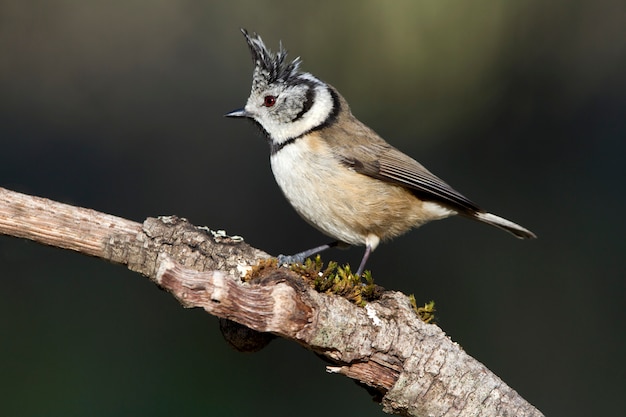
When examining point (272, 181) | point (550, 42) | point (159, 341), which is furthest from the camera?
point (550, 42)

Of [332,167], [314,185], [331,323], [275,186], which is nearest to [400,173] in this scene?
[332,167]

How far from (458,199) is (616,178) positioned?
2945 mm

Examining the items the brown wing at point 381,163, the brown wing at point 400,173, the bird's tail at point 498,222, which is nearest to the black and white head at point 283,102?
the brown wing at point 381,163

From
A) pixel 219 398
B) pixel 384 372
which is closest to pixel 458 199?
pixel 384 372

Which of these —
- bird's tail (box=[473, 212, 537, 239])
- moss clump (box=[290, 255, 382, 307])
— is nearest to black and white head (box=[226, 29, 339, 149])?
bird's tail (box=[473, 212, 537, 239])

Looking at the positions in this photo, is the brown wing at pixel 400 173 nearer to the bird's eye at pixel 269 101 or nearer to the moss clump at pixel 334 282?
the bird's eye at pixel 269 101

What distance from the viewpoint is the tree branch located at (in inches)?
109

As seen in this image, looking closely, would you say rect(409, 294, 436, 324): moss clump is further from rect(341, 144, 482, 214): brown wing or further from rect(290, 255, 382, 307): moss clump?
rect(341, 144, 482, 214): brown wing

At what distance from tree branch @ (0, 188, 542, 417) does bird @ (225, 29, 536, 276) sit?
33.1 inches

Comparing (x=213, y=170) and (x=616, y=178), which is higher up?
(x=616, y=178)

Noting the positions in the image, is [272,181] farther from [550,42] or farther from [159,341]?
[550,42]

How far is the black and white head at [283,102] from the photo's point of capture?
4.16 metres

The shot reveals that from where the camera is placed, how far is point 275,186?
267 inches

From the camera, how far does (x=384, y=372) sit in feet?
9.78
